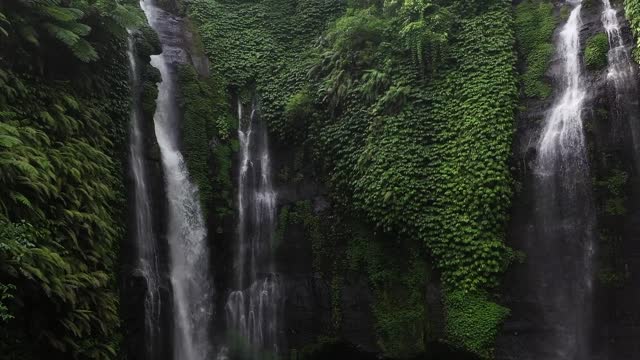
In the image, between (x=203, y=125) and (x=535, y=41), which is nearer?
(x=535, y=41)

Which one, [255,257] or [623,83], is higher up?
[623,83]

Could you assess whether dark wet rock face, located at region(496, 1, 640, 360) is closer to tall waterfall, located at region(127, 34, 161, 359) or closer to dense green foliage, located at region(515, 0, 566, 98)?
dense green foliage, located at region(515, 0, 566, 98)

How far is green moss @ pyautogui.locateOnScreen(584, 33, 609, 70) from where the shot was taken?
12219 millimetres

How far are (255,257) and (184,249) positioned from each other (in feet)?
6.60

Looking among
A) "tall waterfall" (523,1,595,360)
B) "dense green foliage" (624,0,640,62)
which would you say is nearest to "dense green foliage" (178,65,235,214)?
"tall waterfall" (523,1,595,360)

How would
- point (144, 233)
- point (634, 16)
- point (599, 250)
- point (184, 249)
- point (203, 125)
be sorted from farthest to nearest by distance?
point (203, 125), point (184, 249), point (144, 233), point (634, 16), point (599, 250)

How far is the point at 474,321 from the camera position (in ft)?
37.2

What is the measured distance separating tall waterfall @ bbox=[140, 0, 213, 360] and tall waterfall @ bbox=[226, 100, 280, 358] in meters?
0.84

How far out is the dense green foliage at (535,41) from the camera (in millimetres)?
13148

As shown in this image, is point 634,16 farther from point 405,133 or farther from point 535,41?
point 405,133

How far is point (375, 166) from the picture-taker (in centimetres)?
1321

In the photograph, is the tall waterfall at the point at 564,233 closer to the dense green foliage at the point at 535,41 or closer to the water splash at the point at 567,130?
the water splash at the point at 567,130

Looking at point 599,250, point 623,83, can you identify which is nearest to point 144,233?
point 599,250

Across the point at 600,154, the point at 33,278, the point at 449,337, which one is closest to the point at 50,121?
the point at 33,278
